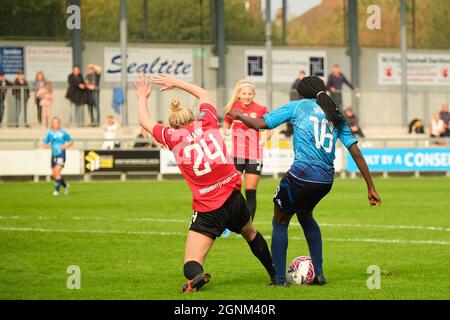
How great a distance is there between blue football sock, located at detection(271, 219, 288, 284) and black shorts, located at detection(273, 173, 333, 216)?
218mm

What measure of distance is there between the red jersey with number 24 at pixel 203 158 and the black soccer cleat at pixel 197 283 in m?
0.68

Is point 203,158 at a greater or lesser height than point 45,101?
lesser

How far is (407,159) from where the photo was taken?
35.8 metres

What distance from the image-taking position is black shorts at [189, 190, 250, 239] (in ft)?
35.8

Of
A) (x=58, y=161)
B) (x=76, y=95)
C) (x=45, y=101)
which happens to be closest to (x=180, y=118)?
(x=58, y=161)

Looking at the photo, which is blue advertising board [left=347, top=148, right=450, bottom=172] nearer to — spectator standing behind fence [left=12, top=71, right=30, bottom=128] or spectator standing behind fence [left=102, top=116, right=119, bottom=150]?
spectator standing behind fence [left=102, top=116, right=119, bottom=150]

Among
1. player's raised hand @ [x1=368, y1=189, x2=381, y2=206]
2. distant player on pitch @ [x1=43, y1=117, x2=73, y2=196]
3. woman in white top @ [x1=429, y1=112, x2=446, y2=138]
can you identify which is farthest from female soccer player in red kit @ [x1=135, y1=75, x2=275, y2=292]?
woman in white top @ [x1=429, y1=112, x2=446, y2=138]

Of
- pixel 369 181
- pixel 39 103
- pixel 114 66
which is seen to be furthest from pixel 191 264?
pixel 114 66

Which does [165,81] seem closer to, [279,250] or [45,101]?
[279,250]

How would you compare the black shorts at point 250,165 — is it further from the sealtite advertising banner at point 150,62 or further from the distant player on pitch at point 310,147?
the sealtite advertising banner at point 150,62

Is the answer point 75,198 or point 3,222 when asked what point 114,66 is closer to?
point 75,198

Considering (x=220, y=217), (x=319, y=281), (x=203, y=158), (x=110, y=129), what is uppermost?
(x=203, y=158)

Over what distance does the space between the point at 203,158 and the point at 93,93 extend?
28.7 m

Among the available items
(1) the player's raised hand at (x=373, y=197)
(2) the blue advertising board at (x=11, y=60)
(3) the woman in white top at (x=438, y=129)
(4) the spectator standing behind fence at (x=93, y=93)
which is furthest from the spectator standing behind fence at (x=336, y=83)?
(1) the player's raised hand at (x=373, y=197)
